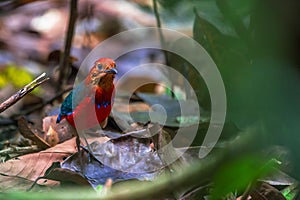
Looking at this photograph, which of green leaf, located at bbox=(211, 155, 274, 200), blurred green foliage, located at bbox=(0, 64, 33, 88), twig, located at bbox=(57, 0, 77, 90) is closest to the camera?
green leaf, located at bbox=(211, 155, 274, 200)

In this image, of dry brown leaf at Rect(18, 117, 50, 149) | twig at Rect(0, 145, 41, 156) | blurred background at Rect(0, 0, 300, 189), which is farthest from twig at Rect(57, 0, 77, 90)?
twig at Rect(0, 145, 41, 156)

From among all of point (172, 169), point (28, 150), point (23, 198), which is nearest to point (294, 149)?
point (23, 198)

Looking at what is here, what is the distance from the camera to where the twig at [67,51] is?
11.1ft

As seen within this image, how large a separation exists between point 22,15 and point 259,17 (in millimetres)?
5911

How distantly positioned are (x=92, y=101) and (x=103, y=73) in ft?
0.58

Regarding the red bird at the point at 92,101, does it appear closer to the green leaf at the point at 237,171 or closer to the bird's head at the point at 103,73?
the bird's head at the point at 103,73

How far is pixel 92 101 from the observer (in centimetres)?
283

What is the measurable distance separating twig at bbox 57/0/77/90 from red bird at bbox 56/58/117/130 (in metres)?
0.55

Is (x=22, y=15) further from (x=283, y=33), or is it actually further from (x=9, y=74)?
(x=283, y=33)

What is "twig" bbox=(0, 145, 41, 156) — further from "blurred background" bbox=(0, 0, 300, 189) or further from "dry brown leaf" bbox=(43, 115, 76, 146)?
"blurred background" bbox=(0, 0, 300, 189)

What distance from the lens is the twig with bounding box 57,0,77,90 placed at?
3.37m

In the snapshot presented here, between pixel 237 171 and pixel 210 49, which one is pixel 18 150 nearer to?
pixel 210 49

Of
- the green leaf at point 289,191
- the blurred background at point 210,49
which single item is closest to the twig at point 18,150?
the blurred background at point 210,49

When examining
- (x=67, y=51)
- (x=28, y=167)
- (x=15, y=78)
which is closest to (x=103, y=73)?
(x=28, y=167)
